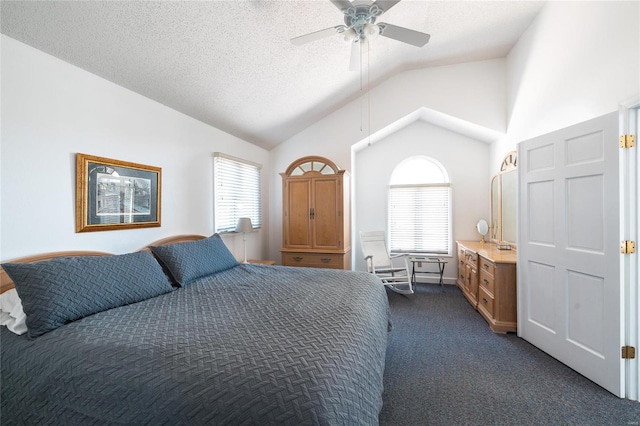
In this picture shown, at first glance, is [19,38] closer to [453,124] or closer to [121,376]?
[121,376]

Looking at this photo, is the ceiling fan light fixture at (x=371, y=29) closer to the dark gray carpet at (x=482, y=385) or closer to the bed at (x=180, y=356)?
the bed at (x=180, y=356)

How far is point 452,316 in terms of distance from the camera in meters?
3.36

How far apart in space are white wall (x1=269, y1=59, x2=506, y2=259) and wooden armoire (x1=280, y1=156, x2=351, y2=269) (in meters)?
0.70

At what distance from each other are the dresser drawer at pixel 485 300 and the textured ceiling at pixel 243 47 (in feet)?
10.5

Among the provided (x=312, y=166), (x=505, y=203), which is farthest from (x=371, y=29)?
(x=505, y=203)

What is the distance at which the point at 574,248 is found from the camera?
226 cm

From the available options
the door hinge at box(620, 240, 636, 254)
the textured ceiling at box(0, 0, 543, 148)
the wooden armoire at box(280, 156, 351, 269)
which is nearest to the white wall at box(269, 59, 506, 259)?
the textured ceiling at box(0, 0, 543, 148)

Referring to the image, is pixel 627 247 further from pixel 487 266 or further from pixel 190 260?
pixel 190 260

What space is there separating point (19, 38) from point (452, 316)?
4609mm

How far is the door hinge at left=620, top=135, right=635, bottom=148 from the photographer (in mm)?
1872

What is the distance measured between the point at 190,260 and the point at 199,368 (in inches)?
59.8

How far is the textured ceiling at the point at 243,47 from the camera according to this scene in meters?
1.85

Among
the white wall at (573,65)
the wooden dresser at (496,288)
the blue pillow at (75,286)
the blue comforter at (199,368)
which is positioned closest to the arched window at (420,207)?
the wooden dresser at (496,288)

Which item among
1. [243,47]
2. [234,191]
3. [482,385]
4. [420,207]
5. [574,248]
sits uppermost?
[243,47]
